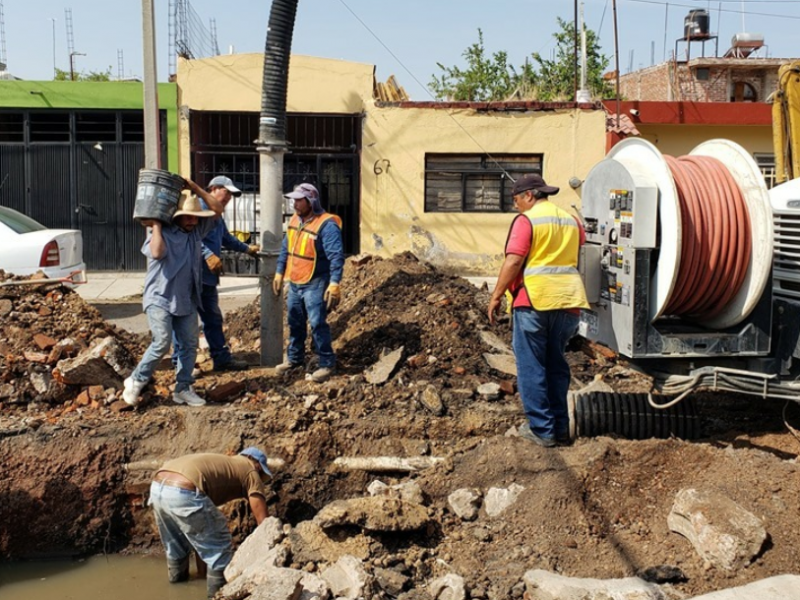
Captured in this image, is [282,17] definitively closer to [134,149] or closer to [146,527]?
[146,527]

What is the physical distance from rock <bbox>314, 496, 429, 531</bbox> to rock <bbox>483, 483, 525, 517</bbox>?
1.68 feet

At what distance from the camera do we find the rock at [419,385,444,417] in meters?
7.20

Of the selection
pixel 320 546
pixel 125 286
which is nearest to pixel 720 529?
pixel 320 546

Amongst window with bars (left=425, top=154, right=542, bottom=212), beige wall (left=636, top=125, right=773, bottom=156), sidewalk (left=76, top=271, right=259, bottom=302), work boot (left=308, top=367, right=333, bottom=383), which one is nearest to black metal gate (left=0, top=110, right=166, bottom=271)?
sidewalk (left=76, top=271, right=259, bottom=302)

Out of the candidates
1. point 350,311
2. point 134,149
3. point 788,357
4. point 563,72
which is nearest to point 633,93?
point 563,72

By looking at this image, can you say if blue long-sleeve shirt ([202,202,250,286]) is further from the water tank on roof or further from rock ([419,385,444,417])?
the water tank on roof

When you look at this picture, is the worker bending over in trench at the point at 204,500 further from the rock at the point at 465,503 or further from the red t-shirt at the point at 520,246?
the red t-shirt at the point at 520,246

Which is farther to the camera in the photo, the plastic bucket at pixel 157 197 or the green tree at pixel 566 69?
the green tree at pixel 566 69

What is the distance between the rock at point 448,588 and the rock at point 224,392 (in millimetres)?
3036

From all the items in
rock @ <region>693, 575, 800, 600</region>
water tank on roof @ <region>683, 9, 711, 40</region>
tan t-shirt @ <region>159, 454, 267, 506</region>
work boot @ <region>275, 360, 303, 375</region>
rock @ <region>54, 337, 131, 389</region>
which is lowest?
rock @ <region>693, 575, 800, 600</region>

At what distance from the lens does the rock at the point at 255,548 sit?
17.3 feet

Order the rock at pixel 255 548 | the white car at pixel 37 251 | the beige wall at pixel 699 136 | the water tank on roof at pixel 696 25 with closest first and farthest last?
the rock at pixel 255 548 → the white car at pixel 37 251 → the beige wall at pixel 699 136 → the water tank on roof at pixel 696 25

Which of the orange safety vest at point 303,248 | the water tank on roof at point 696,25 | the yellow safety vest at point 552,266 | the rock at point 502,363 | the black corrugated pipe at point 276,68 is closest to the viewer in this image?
the yellow safety vest at point 552,266

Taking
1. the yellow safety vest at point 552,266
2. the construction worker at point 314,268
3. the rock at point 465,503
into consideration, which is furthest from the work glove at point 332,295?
the rock at point 465,503
